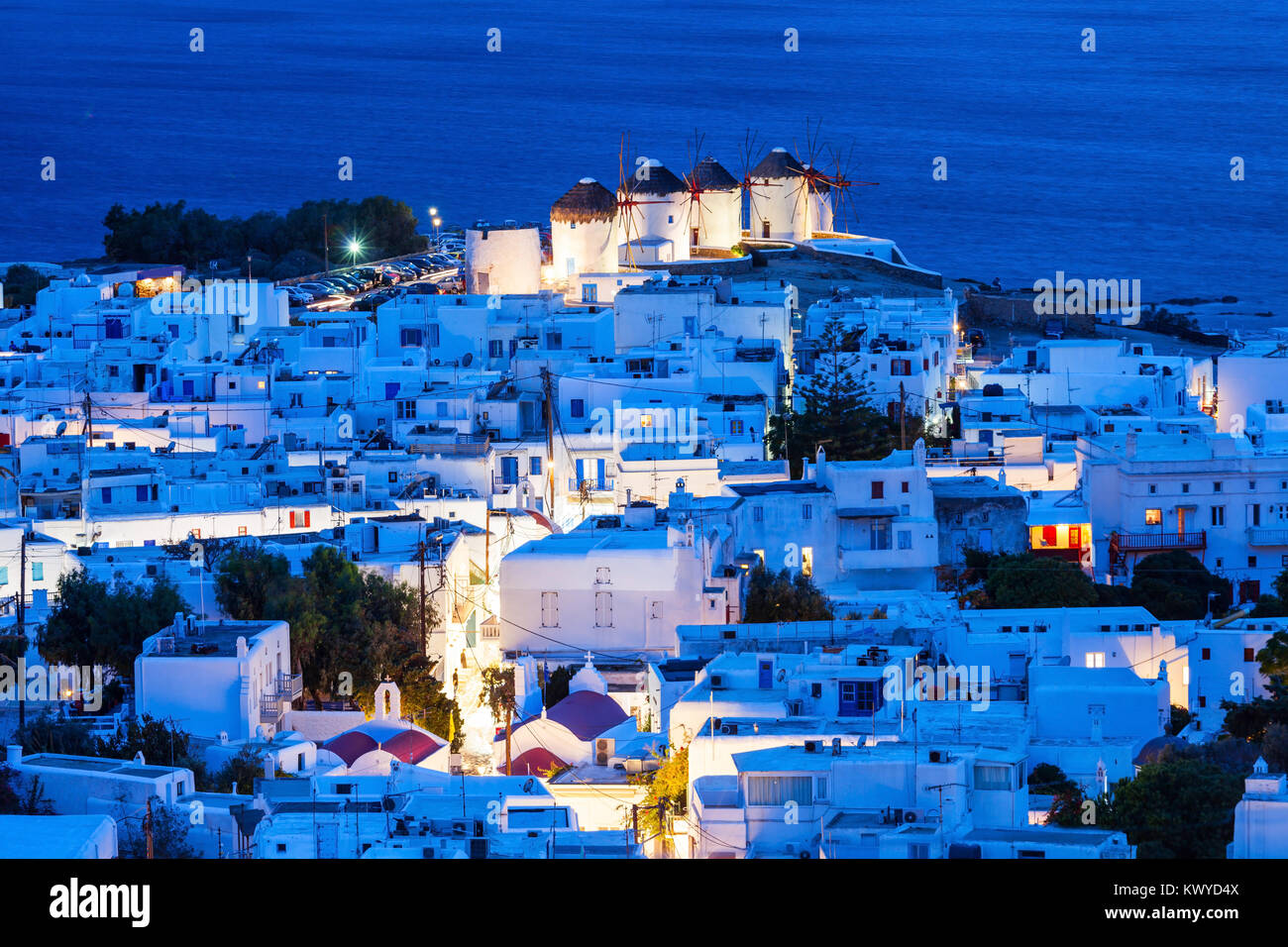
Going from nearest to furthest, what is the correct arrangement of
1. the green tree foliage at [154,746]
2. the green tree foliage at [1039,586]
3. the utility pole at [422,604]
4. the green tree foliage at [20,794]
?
the green tree foliage at [20,794], the green tree foliage at [154,746], the utility pole at [422,604], the green tree foliage at [1039,586]

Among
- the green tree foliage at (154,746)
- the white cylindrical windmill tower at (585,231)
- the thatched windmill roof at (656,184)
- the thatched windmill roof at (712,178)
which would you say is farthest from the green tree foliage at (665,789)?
the thatched windmill roof at (712,178)

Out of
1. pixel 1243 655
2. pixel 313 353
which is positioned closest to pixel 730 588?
pixel 1243 655

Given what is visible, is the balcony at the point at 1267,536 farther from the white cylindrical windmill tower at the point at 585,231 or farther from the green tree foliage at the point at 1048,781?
the white cylindrical windmill tower at the point at 585,231

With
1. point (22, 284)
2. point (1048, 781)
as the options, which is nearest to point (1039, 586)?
point (1048, 781)

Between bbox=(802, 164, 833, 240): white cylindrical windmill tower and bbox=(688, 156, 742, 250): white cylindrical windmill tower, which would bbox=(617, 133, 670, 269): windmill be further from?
bbox=(802, 164, 833, 240): white cylindrical windmill tower

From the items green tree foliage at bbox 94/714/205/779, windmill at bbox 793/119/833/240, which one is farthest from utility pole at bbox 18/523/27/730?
windmill at bbox 793/119/833/240

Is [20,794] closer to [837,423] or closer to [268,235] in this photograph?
[837,423]
